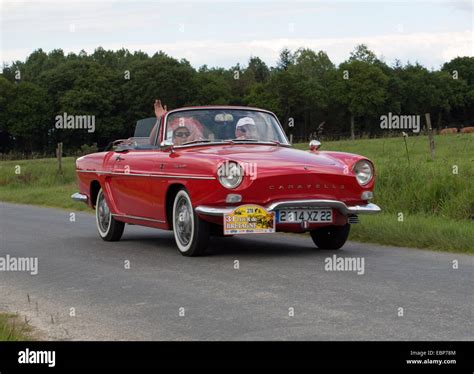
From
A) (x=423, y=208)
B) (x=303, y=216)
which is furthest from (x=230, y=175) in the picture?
(x=423, y=208)

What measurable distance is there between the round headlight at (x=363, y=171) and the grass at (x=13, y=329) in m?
4.55

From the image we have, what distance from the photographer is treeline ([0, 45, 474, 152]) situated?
108 meters

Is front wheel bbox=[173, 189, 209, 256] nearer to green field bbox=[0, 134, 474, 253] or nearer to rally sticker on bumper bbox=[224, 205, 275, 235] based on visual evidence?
rally sticker on bumper bbox=[224, 205, 275, 235]

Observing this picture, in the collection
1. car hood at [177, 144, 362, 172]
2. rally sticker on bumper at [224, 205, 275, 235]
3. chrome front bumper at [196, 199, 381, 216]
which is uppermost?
car hood at [177, 144, 362, 172]

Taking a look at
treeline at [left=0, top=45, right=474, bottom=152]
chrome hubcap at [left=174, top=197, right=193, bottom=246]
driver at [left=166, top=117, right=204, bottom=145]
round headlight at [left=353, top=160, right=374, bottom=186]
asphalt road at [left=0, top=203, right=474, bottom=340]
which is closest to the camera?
asphalt road at [left=0, top=203, right=474, bottom=340]

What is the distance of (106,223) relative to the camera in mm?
12719

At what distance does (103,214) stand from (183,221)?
2956 mm

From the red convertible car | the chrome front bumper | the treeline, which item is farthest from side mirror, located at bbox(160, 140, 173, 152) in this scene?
the treeline

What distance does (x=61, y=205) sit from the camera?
23906 millimetres

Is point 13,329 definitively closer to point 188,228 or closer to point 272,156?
point 188,228

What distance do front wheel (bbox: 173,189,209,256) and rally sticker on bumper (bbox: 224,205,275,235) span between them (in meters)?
0.42

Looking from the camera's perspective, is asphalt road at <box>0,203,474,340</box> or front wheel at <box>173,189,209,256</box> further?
front wheel at <box>173,189,209,256</box>

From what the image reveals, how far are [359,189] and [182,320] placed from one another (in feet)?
13.5

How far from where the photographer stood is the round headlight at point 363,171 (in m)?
10.2
